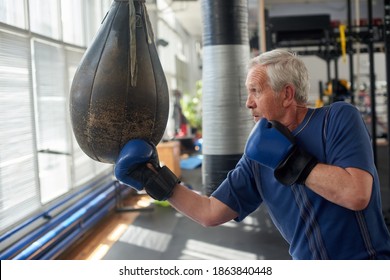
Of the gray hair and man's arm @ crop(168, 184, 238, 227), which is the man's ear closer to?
the gray hair

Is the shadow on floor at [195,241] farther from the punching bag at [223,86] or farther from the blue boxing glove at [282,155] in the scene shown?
the blue boxing glove at [282,155]

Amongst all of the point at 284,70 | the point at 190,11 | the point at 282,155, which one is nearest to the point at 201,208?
the point at 282,155

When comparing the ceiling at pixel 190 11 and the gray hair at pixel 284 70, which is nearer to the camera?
the gray hair at pixel 284 70

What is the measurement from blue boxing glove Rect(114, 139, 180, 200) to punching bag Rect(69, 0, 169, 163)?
33mm

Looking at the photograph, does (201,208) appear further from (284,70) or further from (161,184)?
(284,70)

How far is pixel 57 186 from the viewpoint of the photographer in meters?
3.58

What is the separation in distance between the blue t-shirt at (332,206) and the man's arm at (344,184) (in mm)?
26

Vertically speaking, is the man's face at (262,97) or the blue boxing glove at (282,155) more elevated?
the man's face at (262,97)

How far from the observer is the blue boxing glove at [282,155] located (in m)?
1.13

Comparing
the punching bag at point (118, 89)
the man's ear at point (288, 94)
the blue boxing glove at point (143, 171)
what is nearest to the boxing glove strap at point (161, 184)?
the blue boxing glove at point (143, 171)

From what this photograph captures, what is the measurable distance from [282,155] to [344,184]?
0.16 meters

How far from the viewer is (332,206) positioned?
3.89ft

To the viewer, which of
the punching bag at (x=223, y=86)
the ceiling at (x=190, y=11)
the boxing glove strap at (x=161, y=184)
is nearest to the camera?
the boxing glove strap at (x=161, y=184)
